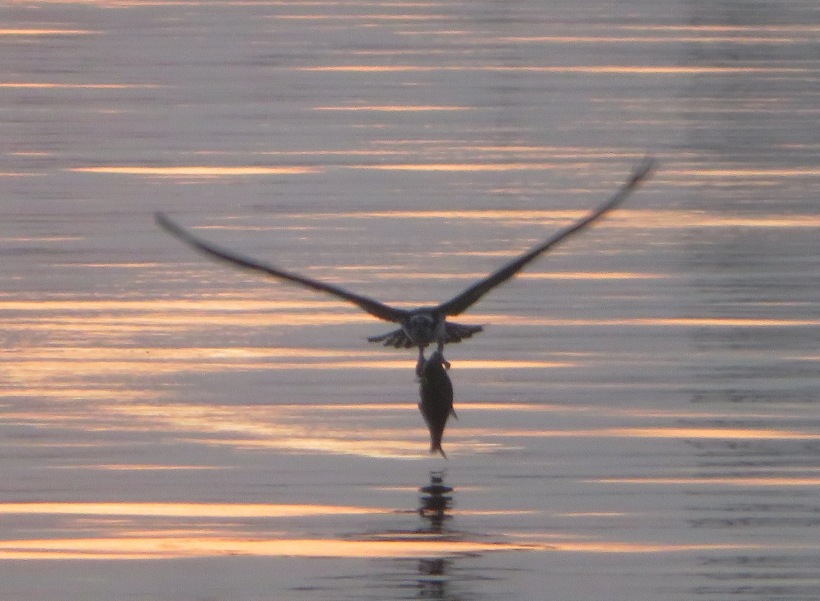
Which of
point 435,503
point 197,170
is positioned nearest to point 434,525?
point 435,503

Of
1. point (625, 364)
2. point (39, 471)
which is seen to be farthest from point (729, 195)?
point (39, 471)

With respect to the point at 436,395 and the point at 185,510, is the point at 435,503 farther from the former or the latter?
the point at 436,395

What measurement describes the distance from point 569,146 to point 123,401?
23.8 feet

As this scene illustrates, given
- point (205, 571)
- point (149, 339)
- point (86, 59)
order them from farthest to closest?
point (86, 59) → point (149, 339) → point (205, 571)

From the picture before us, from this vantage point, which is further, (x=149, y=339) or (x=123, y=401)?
(x=149, y=339)

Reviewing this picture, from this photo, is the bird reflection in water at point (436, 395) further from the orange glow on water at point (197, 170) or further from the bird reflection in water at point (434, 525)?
the orange glow on water at point (197, 170)

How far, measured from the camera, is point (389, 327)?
12391 millimetres

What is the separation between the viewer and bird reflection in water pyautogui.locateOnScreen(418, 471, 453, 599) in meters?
8.35

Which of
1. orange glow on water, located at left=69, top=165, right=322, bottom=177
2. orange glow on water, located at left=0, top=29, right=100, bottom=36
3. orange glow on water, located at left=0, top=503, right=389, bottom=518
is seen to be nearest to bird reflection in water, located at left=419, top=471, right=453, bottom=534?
orange glow on water, located at left=0, top=503, right=389, bottom=518

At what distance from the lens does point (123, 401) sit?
1083 centimetres

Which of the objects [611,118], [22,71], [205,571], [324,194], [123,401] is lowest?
[205,571]

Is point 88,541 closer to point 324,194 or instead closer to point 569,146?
point 324,194

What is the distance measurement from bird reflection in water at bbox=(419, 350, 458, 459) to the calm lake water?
2.97 ft

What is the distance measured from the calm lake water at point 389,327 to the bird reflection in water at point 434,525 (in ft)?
0.05
